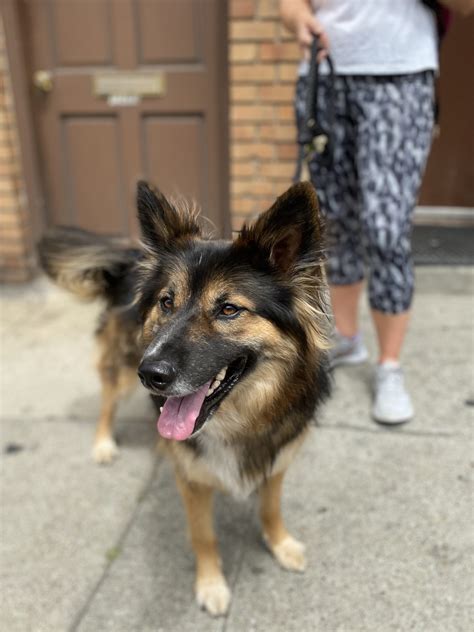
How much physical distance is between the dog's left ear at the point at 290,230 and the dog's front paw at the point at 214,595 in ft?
4.05

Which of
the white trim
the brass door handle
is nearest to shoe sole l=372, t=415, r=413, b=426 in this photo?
the white trim

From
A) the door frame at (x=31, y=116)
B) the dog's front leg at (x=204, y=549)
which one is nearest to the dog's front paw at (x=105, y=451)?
the dog's front leg at (x=204, y=549)

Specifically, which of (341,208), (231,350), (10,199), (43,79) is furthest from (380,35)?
(10,199)

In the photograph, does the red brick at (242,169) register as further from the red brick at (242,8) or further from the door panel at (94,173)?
the door panel at (94,173)

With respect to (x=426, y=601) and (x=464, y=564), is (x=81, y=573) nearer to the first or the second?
(x=426, y=601)

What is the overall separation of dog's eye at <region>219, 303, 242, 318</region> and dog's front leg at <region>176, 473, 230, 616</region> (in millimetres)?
705

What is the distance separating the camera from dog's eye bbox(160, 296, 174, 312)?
6.07 feet

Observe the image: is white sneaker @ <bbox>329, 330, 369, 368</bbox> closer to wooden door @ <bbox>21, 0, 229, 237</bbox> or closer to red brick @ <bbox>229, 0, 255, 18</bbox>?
wooden door @ <bbox>21, 0, 229, 237</bbox>

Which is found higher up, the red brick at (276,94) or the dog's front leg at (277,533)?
the red brick at (276,94)

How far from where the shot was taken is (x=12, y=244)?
15.6 feet

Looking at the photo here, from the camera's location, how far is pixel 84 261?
2676 mm

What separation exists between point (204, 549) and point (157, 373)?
3.12 feet

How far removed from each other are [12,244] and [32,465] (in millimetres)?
2467

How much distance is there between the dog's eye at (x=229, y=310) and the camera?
176 cm
